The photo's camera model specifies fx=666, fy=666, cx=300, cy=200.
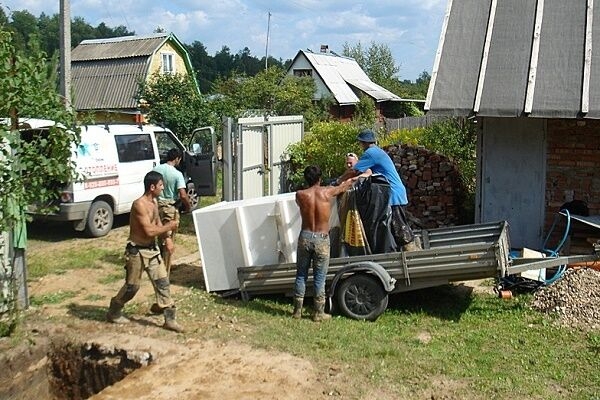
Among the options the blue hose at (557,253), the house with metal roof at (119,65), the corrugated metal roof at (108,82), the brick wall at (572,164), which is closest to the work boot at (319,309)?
the blue hose at (557,253)

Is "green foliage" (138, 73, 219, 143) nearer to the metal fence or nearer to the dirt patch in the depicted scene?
the dirt patch

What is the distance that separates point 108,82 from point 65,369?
28302mm

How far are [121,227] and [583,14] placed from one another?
9.38 m

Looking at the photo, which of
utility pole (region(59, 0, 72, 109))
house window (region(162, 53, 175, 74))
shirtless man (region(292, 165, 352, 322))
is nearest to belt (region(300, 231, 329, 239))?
shirtless man (region(292, 165, 352, 322))

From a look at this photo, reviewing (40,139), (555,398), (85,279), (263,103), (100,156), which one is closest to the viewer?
(555,398)

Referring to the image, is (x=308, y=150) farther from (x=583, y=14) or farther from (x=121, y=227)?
(x=583, y=14)

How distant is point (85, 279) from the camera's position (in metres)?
9.80

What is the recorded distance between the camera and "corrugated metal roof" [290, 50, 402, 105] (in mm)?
A: 41156

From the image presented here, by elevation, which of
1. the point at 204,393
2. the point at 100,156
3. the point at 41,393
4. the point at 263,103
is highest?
the point at 263,103

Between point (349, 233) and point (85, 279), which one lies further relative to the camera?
point (85, 279)

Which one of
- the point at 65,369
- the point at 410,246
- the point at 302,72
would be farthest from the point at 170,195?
the point at 302,72

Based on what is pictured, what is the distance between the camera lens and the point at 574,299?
→ 7809 millimetres

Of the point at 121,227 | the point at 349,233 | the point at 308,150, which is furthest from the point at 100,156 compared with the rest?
the point at 349,233

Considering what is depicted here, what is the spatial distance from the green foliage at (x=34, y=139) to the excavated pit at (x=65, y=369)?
1.42 meters
